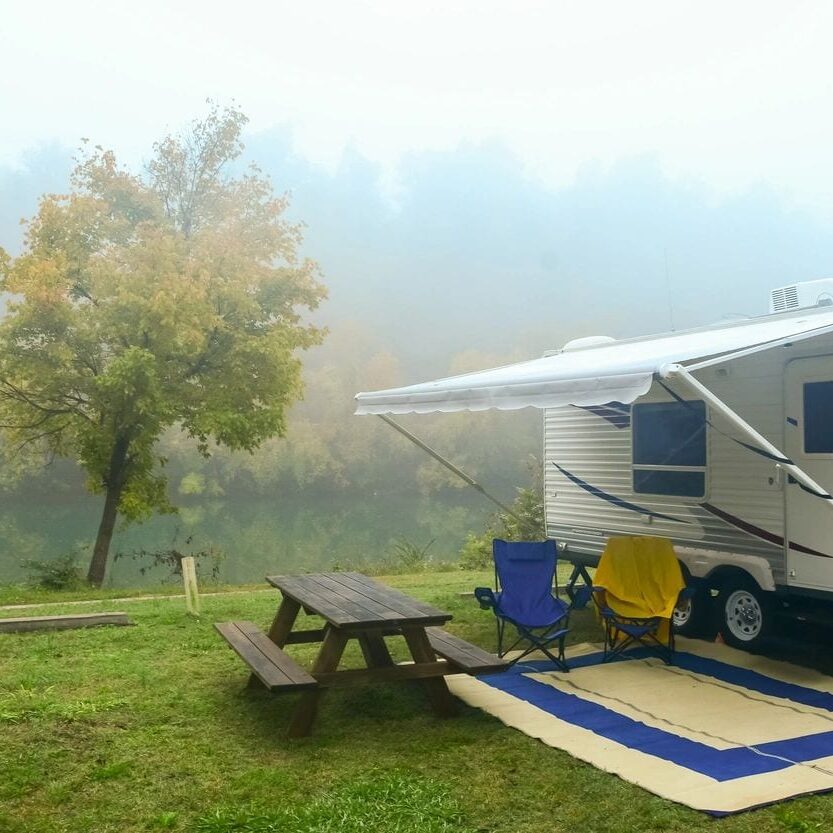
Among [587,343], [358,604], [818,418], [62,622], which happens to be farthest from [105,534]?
[818,418]

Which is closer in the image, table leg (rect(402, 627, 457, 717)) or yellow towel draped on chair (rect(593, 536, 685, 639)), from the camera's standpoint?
table leg (rect(402, 627, 457, 717))

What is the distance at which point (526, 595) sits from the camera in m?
5.27

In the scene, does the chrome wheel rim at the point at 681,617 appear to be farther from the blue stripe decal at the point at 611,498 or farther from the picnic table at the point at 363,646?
the picnic table at the point at 363,646

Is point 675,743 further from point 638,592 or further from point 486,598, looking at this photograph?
point 638,592

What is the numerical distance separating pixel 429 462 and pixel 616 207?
1854 inches

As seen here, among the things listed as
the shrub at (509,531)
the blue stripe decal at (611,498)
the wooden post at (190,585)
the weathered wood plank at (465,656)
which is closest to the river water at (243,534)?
the shrub at (509,531)

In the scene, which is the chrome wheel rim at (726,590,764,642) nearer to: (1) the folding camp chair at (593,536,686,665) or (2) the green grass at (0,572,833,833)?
(1) the folding camp chair at (593,536,686,665)

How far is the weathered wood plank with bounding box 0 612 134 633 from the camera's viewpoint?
5949mm

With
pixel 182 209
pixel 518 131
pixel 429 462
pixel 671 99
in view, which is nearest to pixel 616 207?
pixel 518 131

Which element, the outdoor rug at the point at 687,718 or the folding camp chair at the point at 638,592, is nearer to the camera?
the outdoor rug at the point at 687,718

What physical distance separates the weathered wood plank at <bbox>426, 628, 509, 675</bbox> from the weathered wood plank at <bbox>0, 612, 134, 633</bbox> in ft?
8.76

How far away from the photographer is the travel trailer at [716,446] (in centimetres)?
458

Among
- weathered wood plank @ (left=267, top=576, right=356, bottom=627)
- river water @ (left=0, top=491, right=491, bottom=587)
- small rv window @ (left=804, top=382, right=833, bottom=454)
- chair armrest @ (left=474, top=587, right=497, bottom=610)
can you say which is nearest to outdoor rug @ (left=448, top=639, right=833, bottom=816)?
chair armrest @ (left=474, top=587, right=497, bottom=610)

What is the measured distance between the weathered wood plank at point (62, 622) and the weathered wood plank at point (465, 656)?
2669mm
